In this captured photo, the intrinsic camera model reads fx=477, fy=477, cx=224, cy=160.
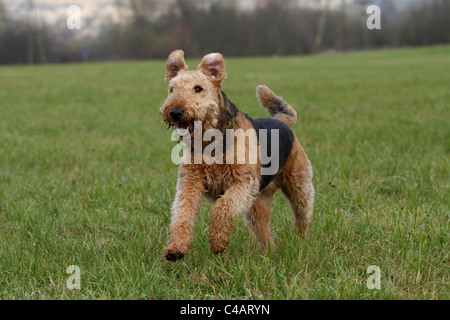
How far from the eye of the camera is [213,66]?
2.94 meters

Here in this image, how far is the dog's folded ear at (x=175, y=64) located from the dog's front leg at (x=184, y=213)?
601 mm

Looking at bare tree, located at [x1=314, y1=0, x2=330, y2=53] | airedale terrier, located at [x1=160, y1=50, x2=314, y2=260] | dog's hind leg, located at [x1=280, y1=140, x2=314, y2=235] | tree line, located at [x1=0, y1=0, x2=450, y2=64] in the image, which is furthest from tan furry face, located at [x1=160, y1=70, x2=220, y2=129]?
bare tree, located at [x1=314, y1=0, x2=330, y2=53]

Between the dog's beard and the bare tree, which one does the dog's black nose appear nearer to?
the dog's beard

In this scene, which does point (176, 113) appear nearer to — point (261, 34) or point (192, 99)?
point (192, 99)

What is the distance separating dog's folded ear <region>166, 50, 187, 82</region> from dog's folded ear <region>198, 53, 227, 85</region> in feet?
0.47

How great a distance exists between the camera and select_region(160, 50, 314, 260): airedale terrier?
2648 mm

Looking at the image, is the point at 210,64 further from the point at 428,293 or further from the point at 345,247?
the point at 428,293

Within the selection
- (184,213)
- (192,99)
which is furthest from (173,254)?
(192,99)

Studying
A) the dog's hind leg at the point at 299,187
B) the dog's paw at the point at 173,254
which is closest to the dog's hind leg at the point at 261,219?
the dog's hind leg at the point at 299,187

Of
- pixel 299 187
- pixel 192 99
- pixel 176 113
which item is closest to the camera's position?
pixel 176 113

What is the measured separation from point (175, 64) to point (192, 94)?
40 centimetres

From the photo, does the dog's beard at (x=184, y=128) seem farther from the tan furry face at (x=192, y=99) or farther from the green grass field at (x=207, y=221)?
the green grass field at (x=207, y=221)
